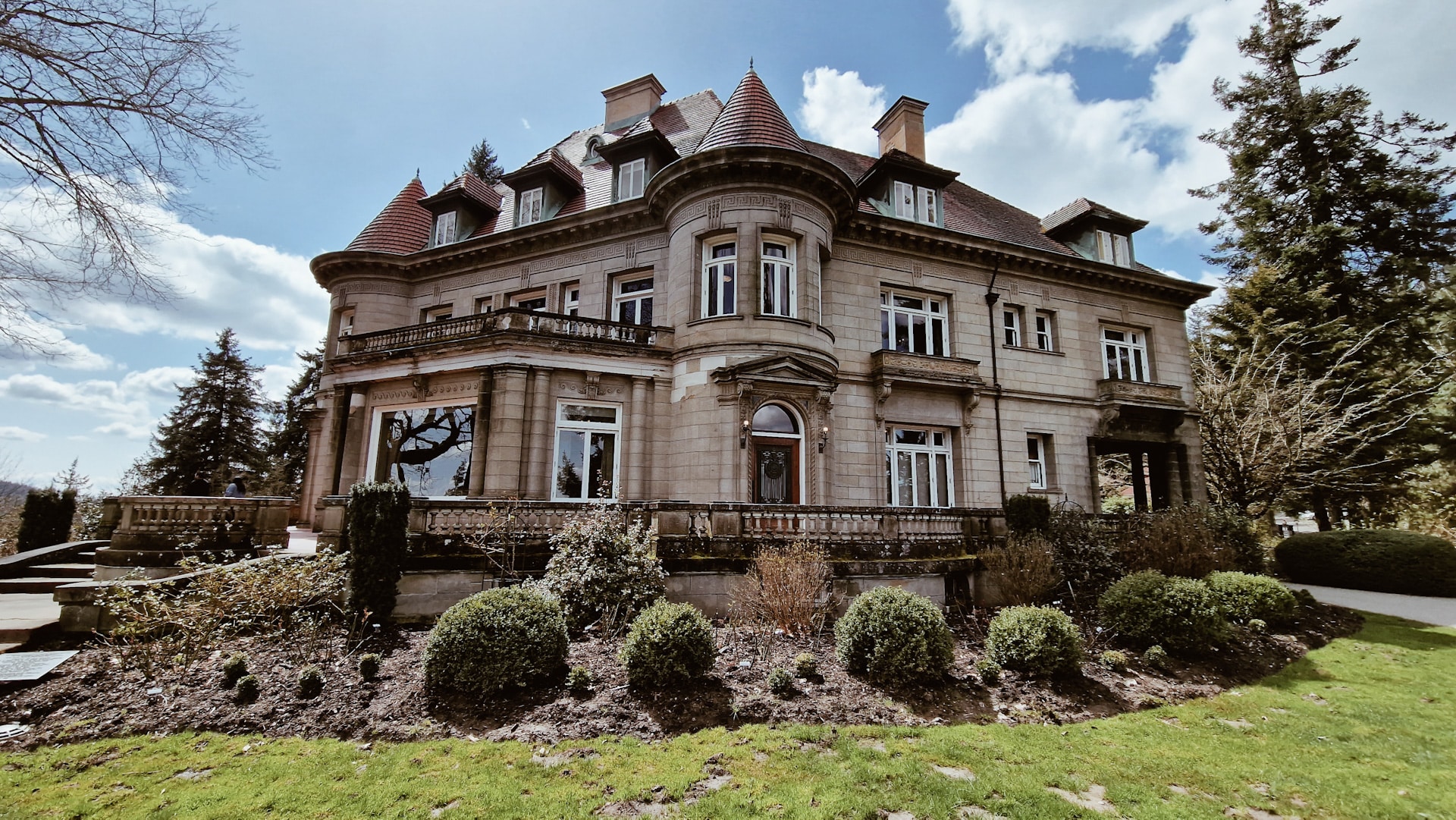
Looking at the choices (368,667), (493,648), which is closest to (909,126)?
(493,648)

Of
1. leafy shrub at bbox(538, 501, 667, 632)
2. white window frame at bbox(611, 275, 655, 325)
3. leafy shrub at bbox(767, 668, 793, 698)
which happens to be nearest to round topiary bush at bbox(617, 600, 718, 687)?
leafy shrub at bbox(767, 668, 793, 698)

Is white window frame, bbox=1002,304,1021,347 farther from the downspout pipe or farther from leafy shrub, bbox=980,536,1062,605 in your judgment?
leafy shrub, bbox=980,536,1062,605

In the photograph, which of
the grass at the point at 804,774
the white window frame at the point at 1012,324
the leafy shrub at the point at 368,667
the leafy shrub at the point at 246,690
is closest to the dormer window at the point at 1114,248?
the white window frame at the point at 1012,324

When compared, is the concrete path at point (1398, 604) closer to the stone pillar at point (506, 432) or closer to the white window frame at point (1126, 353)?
the white window frame at point (1126, 353)

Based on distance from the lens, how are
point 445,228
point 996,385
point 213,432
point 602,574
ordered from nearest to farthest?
point 602,574, point 996,385, point 445,228, point 213,432

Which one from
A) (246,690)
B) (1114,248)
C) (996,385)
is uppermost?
(1114,248)

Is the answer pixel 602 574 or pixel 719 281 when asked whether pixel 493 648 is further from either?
pixel 719 281

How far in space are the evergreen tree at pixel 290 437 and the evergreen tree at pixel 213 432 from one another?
0.65m

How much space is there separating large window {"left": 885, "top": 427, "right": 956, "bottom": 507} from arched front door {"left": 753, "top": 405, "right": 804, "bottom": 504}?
3314 millimetres

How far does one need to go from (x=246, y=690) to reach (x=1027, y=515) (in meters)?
12.2

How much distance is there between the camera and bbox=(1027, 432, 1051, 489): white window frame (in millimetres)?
17953

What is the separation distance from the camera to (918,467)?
16.8 metres

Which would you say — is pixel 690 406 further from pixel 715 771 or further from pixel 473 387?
pixel 715 771

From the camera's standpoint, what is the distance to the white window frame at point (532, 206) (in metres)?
18.2
